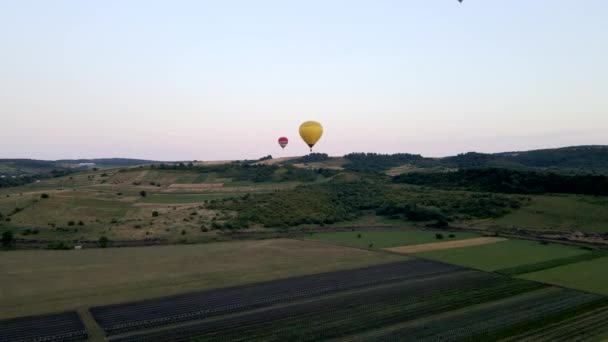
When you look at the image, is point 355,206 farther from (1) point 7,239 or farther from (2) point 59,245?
(1) point 7,239

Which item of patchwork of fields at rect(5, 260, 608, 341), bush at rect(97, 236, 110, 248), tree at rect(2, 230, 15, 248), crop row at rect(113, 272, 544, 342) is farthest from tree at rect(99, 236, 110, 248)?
crop row at rect(113, 272, 544, 342)

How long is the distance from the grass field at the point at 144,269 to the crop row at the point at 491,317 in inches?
625

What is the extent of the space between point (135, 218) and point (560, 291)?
58.3 m

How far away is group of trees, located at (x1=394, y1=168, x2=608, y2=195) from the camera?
84.4 metres

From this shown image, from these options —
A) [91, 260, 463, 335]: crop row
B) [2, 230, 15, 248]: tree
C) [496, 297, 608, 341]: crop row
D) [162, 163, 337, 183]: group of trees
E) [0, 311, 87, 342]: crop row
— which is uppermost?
[162, 163, 337, 183]: group of trees

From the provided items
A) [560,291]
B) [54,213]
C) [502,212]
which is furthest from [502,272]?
[54,213]

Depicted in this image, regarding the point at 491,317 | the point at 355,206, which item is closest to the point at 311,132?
the point at 355,206

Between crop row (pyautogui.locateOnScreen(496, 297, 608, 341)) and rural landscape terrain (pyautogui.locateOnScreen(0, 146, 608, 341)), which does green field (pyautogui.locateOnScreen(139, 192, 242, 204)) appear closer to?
rural landscape terrain (pyautogui.locateOnScreen(0, 146, 608, 341))

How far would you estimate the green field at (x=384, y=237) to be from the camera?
192ft

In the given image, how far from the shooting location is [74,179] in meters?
124

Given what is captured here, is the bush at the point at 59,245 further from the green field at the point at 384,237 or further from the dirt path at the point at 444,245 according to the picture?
the dirt path at the point at 444,245

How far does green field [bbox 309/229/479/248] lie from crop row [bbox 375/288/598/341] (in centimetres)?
2369

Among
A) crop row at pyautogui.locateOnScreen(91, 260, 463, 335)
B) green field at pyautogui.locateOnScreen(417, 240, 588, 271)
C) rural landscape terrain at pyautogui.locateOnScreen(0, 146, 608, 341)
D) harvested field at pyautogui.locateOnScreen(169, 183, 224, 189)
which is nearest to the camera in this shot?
rural landscape terrain at pyautogui.locateOnScreen(0, 146, 608, 341)

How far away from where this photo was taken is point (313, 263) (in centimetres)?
4688
